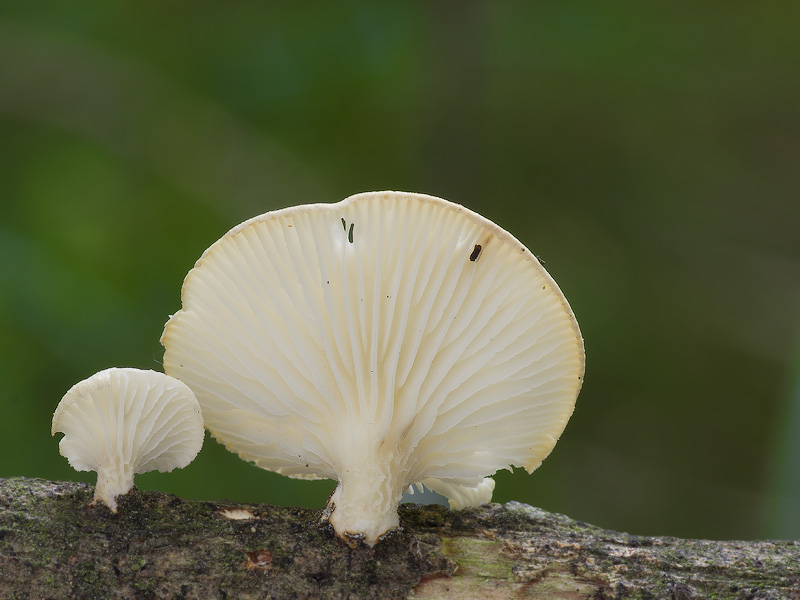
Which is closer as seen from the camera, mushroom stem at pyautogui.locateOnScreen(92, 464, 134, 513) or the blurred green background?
mushroom stem at pyautogui.locateOnScreen(92, 464, 134, 513)

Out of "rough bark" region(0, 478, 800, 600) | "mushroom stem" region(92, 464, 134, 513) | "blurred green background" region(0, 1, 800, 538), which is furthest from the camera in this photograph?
"blurred green background" region(0, 1, 800, 538)

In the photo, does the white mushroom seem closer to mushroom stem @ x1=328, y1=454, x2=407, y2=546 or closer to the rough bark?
mushroom stem @ x1=328, y1=454, x2=407, y2=546

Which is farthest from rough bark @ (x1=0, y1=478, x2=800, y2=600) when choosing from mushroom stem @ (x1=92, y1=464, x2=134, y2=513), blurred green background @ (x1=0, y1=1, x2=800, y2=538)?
blurred green background @ (x1=0, y1=1, x2=800, y2=538)

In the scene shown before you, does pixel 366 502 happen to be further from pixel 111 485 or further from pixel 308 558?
pixel 111 485

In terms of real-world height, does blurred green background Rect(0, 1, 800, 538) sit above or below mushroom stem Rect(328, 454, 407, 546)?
above

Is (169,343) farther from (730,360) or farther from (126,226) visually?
(730,360)

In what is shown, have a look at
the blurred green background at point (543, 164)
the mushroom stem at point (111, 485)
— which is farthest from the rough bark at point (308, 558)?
the blurred green background at point (543, 164)
